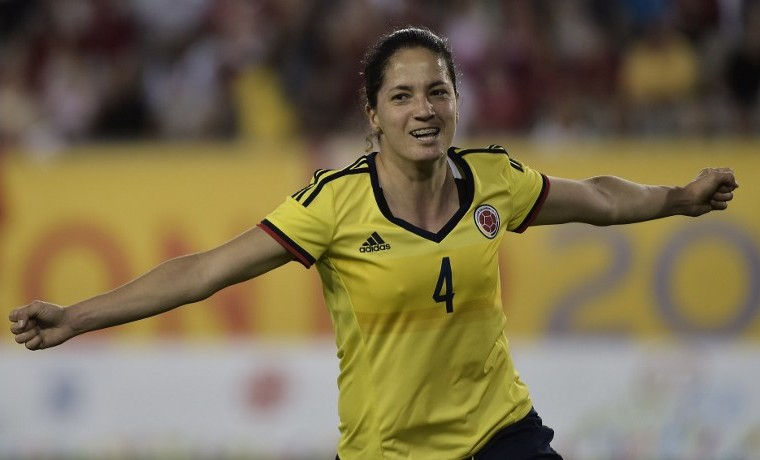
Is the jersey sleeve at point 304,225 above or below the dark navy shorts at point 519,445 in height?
above

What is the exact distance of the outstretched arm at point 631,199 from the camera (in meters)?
4.84

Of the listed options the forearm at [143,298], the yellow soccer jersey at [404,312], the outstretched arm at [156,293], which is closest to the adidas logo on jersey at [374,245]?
the yellow soccer jersey at [404,312]

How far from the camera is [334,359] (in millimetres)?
8375

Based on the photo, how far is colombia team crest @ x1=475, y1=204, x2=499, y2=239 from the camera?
179 inches

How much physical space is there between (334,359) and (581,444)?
1.62m

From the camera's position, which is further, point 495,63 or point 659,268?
point 495,63

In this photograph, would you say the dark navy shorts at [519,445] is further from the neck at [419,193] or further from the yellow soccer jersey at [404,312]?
the neck at [419,193]

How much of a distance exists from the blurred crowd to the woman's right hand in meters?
4.83

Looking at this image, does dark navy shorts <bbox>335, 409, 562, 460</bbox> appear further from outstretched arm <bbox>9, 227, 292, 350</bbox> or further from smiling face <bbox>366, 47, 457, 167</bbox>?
smiling face <bbox>366, 47, 457, 167</bbox>

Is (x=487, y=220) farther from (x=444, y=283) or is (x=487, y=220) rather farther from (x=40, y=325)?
(x=40, y=325)

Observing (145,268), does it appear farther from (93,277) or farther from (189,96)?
(189,96)

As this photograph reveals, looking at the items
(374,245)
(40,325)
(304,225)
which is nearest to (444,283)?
(374,245)

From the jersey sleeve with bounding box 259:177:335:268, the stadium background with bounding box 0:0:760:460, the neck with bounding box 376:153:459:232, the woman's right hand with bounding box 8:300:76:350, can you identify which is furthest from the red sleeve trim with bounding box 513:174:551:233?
the stadium background with bounding box 0:0:760:460

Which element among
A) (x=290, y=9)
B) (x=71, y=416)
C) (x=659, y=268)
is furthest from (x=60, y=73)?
(x=659, y=268)
